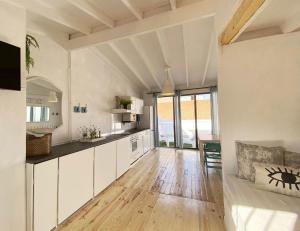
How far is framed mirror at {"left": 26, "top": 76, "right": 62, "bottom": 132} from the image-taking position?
2.32m

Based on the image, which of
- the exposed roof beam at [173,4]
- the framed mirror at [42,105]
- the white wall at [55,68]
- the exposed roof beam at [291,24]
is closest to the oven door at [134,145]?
the white wall at [55,68]

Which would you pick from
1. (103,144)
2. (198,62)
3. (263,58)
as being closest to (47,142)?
(103,144)

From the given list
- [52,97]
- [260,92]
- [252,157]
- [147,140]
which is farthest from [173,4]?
[147,140]

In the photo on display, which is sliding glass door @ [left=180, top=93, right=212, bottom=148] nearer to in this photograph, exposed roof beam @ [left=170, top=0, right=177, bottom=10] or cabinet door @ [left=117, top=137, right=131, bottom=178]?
cabinet door @ [left=117, top=137, right=131, bottom=178]

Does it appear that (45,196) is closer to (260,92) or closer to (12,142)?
(12,142)

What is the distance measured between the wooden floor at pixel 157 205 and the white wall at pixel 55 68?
138cm

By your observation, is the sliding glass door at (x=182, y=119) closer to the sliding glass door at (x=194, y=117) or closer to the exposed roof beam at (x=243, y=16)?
the sliding glass door at (x=194, y=117)

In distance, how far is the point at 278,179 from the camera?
160 cm

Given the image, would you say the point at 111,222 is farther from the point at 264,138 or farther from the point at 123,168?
the point at 264,138

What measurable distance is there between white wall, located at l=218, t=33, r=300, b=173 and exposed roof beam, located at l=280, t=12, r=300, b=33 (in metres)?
0.08

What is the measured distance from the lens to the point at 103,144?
2834mm

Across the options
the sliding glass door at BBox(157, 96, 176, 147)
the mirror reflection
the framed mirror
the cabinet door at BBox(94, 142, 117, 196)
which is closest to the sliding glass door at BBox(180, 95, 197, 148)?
the sliding glass door at BBox(157, 96, 176, 147)

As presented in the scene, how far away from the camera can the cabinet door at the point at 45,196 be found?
167 centimetres

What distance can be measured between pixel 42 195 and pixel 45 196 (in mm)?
44
